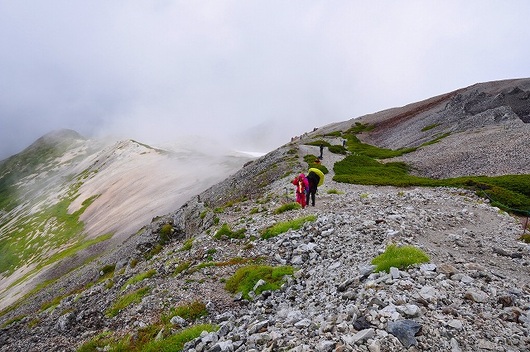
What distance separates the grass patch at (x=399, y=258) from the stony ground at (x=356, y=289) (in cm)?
37

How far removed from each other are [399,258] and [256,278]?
649 centimetres

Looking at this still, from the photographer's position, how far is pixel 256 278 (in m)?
16.5

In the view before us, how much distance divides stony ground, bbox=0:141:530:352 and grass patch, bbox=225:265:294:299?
469 mm

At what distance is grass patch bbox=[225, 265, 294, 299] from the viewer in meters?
15.5

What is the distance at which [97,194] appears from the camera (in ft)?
461

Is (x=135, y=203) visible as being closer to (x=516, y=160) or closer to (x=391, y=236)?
(x=516, y=160)

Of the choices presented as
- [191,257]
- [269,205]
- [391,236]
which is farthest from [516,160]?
[191,257]

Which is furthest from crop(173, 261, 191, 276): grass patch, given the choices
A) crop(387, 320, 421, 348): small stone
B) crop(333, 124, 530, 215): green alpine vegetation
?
crop(333, 124, 530, 215): green alpine vegetation

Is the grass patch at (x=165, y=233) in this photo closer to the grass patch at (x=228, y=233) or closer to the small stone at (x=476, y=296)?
the grass patch at (x=228, y=233)

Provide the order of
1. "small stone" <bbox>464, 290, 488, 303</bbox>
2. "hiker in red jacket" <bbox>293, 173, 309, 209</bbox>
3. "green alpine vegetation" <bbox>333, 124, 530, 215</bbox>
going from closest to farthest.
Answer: "small stone" <bbox>464, 290, 488, 303</bbox>, "hiker in red jacket" <bbox>293, 173, 309, 209</bbox>, "green alpine vegetation" <bbox>333, 124, 530, 215</bbox>

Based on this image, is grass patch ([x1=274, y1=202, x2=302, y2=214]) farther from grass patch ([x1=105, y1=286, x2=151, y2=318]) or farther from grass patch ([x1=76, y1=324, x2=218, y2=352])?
grass patch ([x1=76, y1=324, x2=218, y2=352])

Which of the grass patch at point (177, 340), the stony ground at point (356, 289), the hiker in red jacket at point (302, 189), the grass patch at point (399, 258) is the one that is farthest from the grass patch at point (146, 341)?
the hiker in red jacket at point (302, 189)

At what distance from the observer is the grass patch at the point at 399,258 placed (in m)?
12.5

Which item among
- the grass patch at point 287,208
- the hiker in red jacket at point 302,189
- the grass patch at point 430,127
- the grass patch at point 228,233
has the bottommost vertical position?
the grass patch at point 228,233
